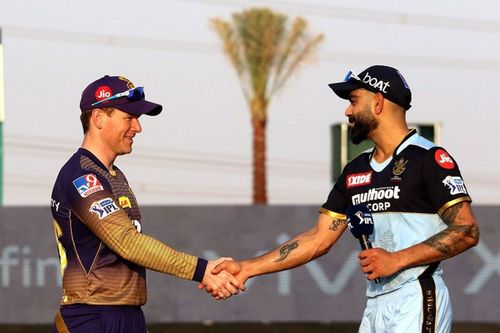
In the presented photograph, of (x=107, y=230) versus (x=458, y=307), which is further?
(x=458, y=307)

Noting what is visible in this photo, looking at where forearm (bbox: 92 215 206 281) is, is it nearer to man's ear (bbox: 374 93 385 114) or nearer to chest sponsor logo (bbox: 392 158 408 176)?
chest sponsor logo (bbox: 392 158 408 176)

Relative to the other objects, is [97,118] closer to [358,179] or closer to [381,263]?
[358,179]

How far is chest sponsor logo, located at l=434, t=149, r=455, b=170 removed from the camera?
23.3 ft

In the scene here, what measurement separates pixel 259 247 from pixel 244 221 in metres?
0.53

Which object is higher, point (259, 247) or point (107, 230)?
point (107, 230)

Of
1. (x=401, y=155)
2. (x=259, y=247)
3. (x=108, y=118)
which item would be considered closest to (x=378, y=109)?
(x=401, y=155)

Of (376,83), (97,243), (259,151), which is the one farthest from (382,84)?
(259,151)

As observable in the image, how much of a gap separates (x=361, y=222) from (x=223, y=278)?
124cm

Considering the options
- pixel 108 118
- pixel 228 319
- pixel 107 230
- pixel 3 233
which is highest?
pixel 108 118

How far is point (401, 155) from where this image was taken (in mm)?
7324

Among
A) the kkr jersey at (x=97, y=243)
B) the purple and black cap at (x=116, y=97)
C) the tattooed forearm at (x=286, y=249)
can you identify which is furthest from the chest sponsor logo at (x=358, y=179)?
the purple and black cap at (x=116, y=97)

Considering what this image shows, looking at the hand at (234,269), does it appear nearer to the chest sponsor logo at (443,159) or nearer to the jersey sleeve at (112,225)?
the jersey sleeve at (112,225)

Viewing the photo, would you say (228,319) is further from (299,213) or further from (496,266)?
(496,266)

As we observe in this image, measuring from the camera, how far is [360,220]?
7145 mm
